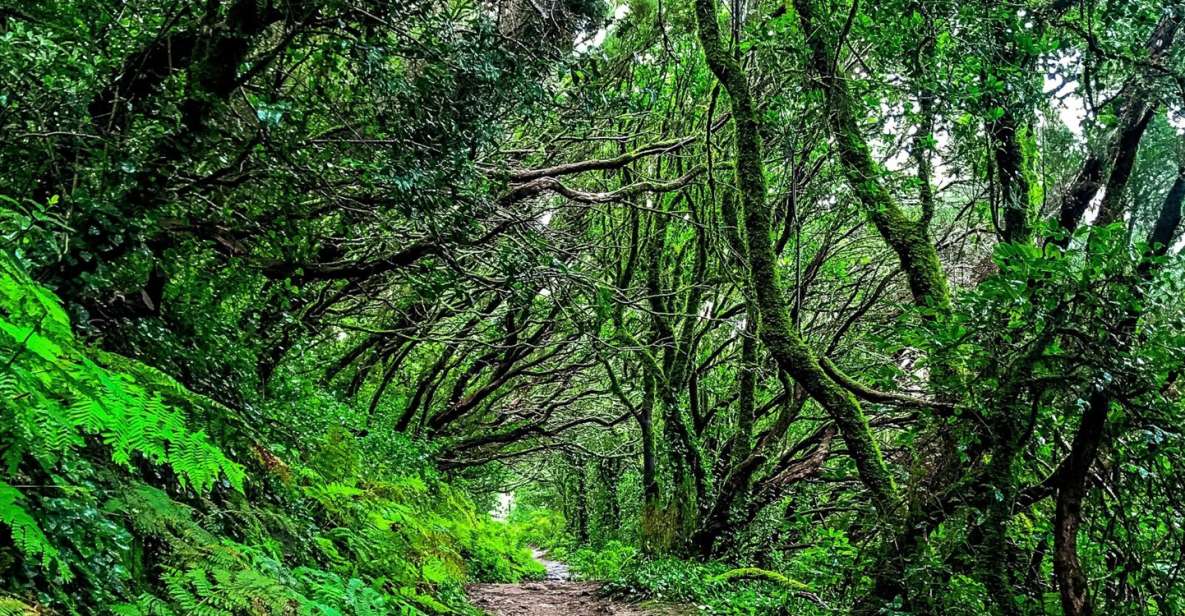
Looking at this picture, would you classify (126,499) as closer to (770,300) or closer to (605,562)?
(770,300)

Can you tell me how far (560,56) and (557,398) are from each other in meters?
11.7

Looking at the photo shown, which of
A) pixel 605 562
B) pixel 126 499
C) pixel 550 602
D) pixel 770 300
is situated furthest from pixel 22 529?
pixel 605 562

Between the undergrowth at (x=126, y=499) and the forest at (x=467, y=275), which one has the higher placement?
the forest at (x=467, y=275)

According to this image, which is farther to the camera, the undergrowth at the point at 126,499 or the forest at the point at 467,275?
the forest at the point at 467,275

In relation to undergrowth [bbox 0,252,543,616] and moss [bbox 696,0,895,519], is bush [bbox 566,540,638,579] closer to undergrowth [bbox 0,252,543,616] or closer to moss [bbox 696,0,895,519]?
moss [bbox 696,0,895,519]

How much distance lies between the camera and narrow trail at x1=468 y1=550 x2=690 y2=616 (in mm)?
8856

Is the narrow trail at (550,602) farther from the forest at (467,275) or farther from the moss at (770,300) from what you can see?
the moss at (770,300)

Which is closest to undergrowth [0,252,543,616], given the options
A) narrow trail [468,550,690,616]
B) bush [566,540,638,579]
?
narrow trail [468,550,690,616]

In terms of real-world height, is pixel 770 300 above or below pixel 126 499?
above

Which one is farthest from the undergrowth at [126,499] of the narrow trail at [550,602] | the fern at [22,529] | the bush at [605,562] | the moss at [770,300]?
the bush at [605,562]

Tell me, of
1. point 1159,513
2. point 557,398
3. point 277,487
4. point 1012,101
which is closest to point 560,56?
point 1012,101

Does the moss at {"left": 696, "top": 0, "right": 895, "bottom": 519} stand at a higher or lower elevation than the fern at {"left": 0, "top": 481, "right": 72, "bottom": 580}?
higher

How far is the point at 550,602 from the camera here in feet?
33.6

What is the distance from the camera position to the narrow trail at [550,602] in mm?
8856
